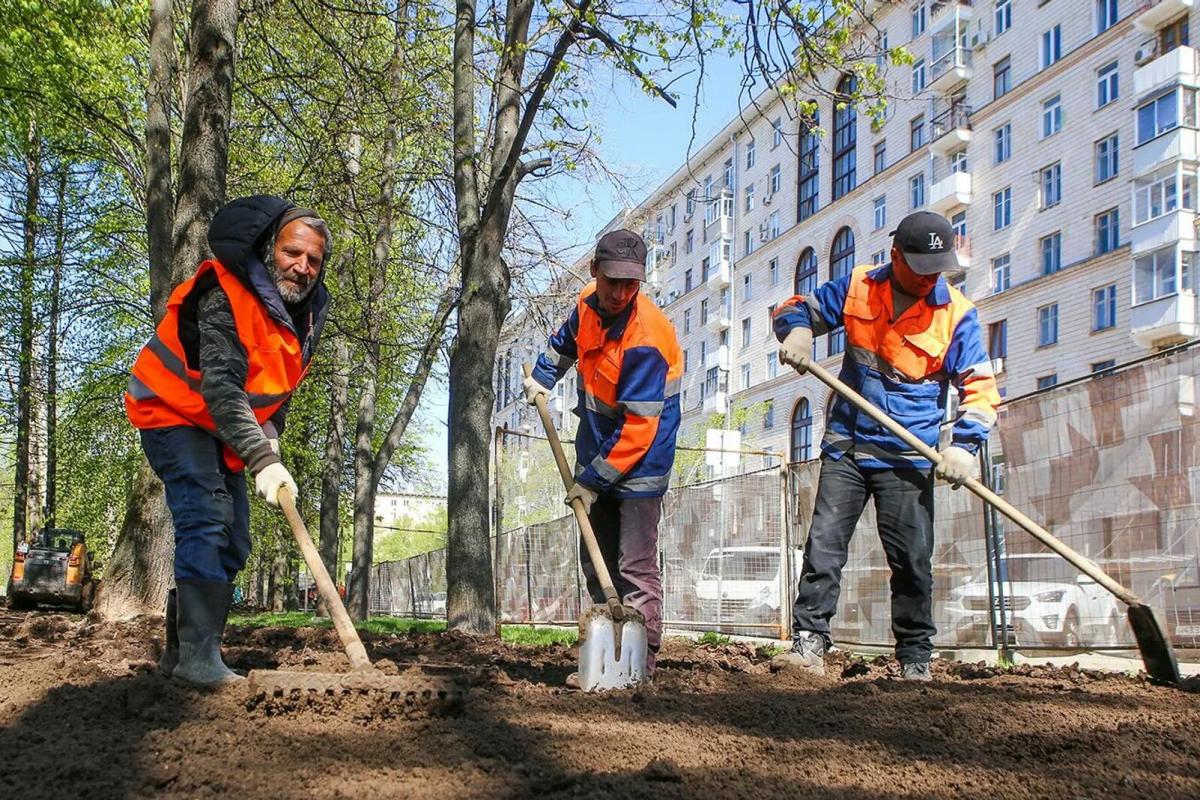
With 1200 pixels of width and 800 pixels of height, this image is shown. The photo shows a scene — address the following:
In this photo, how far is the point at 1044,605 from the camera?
621 centimetres

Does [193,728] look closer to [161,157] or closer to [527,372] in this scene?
[527,372]

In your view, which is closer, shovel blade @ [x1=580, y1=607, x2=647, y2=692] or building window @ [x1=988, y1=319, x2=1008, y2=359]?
shovel blade @ [x1=580, y1=607, x2=647, y2=692]

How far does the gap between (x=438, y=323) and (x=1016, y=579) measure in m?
10.1

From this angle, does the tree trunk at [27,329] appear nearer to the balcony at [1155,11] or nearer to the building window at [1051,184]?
the balcony at [1155,11]

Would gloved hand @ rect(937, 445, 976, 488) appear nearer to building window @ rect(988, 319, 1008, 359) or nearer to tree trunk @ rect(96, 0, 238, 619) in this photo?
tree trunk @ rect(96, 0, 238, 619)

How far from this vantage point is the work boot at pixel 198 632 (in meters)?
3.69

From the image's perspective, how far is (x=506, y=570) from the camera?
44.1ft

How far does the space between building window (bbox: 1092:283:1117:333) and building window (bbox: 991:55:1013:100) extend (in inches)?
294

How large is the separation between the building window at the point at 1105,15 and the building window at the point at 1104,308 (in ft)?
22.3

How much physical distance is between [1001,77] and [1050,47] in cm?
230

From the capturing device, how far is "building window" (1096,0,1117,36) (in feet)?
91.8

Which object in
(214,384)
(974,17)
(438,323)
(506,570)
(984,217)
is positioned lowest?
(506,570)

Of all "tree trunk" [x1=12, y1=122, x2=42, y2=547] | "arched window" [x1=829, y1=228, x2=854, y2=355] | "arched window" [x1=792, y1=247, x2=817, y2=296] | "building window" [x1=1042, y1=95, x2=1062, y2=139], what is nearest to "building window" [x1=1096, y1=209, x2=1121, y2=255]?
"building window" [x1=1042, y1=95, x2=1062, y2=139]

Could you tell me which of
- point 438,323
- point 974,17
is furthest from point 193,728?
point 974,17
